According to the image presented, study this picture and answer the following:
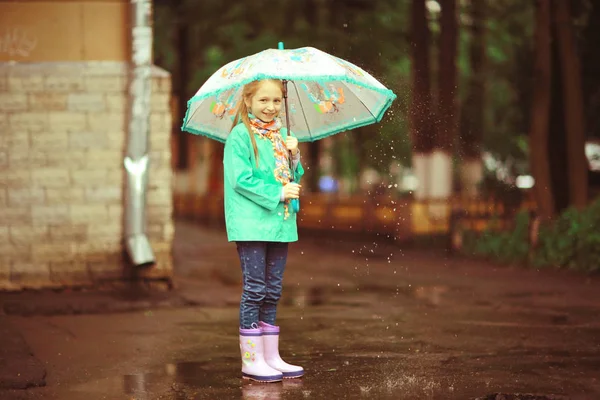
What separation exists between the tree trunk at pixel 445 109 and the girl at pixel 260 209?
12.9 metres

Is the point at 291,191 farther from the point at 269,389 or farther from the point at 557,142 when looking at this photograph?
the point at 557,142

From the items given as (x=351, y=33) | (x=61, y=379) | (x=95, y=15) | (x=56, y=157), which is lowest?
(x=61, y=379)

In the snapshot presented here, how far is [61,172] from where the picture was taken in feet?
38.9

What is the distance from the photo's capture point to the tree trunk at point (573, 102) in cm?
1703

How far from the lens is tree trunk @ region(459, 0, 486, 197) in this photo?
78.2 ft

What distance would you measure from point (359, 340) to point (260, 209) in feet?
6.89

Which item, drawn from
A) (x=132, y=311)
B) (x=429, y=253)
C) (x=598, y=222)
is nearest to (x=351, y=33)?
(x=429, y=253)

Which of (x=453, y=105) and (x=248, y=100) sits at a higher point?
(x=453, y=105)

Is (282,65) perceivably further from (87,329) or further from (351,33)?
(351,33)

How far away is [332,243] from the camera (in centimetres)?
2209

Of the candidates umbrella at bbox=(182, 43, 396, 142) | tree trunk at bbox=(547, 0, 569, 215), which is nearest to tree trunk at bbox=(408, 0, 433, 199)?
tree trunk at bbox=(547, 0, 569, 215)

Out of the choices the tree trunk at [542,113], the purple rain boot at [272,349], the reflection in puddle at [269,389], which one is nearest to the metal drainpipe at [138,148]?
the purple rain boot at [272,349]

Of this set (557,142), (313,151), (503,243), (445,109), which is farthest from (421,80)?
(313,151)

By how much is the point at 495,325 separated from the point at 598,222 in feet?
20.0
